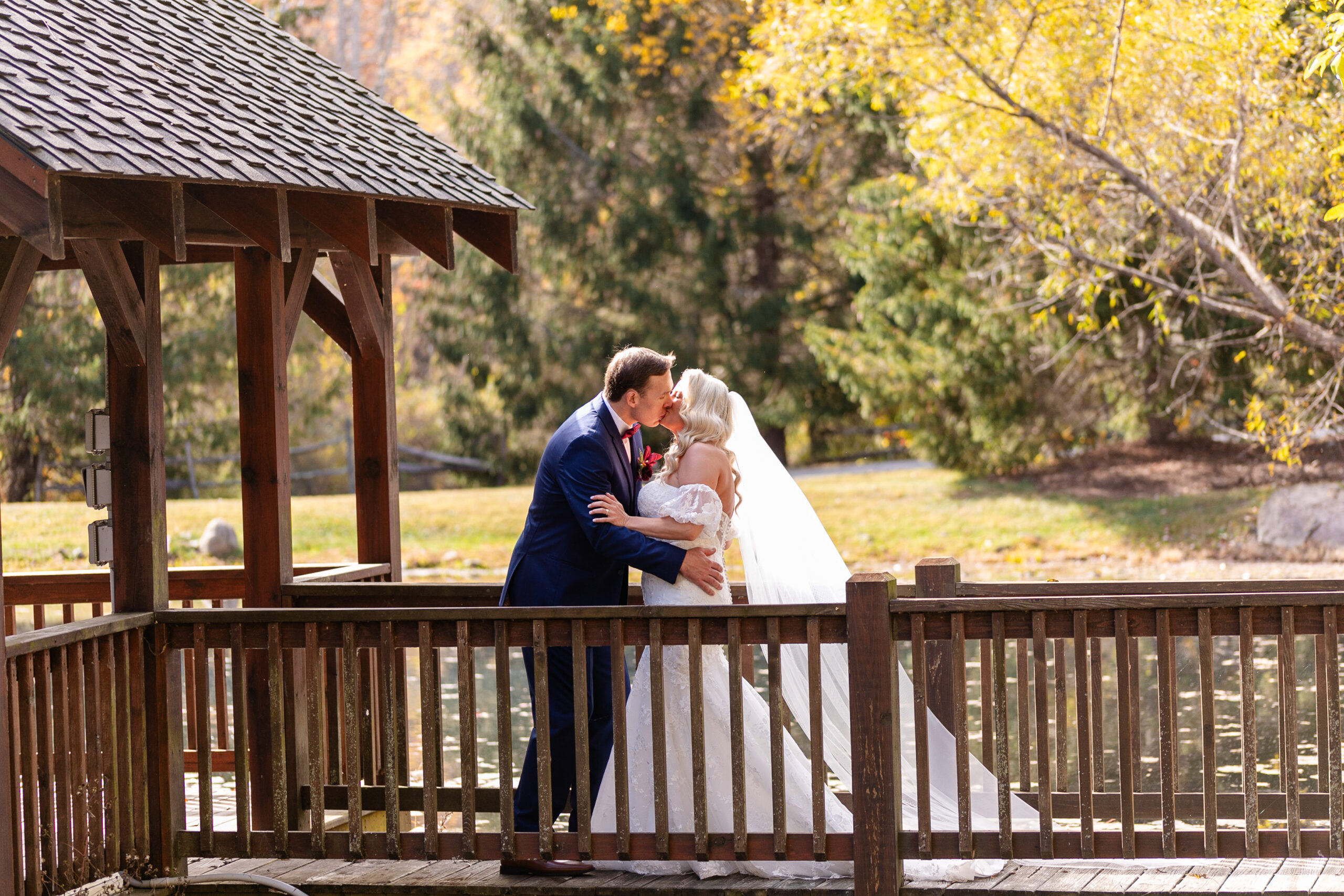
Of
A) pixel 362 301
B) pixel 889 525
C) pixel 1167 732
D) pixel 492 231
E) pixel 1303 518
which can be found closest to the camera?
pixel 1167 732

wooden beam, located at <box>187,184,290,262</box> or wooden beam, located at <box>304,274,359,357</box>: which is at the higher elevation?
wooden beam, located at <box>187,184,290,262</box>

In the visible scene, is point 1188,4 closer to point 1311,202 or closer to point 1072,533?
point 1311,202

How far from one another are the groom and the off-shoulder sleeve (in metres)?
0.13

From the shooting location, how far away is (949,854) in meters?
4.82

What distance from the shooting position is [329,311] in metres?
7.20

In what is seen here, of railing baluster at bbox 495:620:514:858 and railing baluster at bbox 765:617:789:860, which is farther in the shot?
railing baluster at bbox 495:620:514:858

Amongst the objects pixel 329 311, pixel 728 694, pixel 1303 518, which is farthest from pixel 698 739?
pixel 1303 518

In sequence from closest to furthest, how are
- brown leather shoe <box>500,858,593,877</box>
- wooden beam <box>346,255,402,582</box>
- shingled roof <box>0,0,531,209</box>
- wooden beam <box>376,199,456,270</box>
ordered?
shingled roof <box>0,0,531,209</box> → brown leather shoe <box>500,858,593,877</box> → wooden beam <box>376,199,456,270</box> → wooden beam <box>346,255,402,582</box>

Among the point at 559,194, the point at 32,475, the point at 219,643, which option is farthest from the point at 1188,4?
the point at 32,475

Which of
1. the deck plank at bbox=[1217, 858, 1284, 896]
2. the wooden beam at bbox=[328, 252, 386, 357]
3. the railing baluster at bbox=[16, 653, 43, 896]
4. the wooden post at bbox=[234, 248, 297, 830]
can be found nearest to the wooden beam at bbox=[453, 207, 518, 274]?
the wooden beam at bbox=[328, 252, 386, 357]

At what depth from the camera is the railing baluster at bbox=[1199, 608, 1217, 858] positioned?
4570mm

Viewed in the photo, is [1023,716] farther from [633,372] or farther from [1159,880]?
[633,372]

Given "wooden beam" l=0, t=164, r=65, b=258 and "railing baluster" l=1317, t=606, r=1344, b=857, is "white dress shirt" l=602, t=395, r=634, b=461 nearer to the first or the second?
"wooden beam" l=0, t=164, r=65, b=258

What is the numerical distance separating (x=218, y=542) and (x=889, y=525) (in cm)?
882
